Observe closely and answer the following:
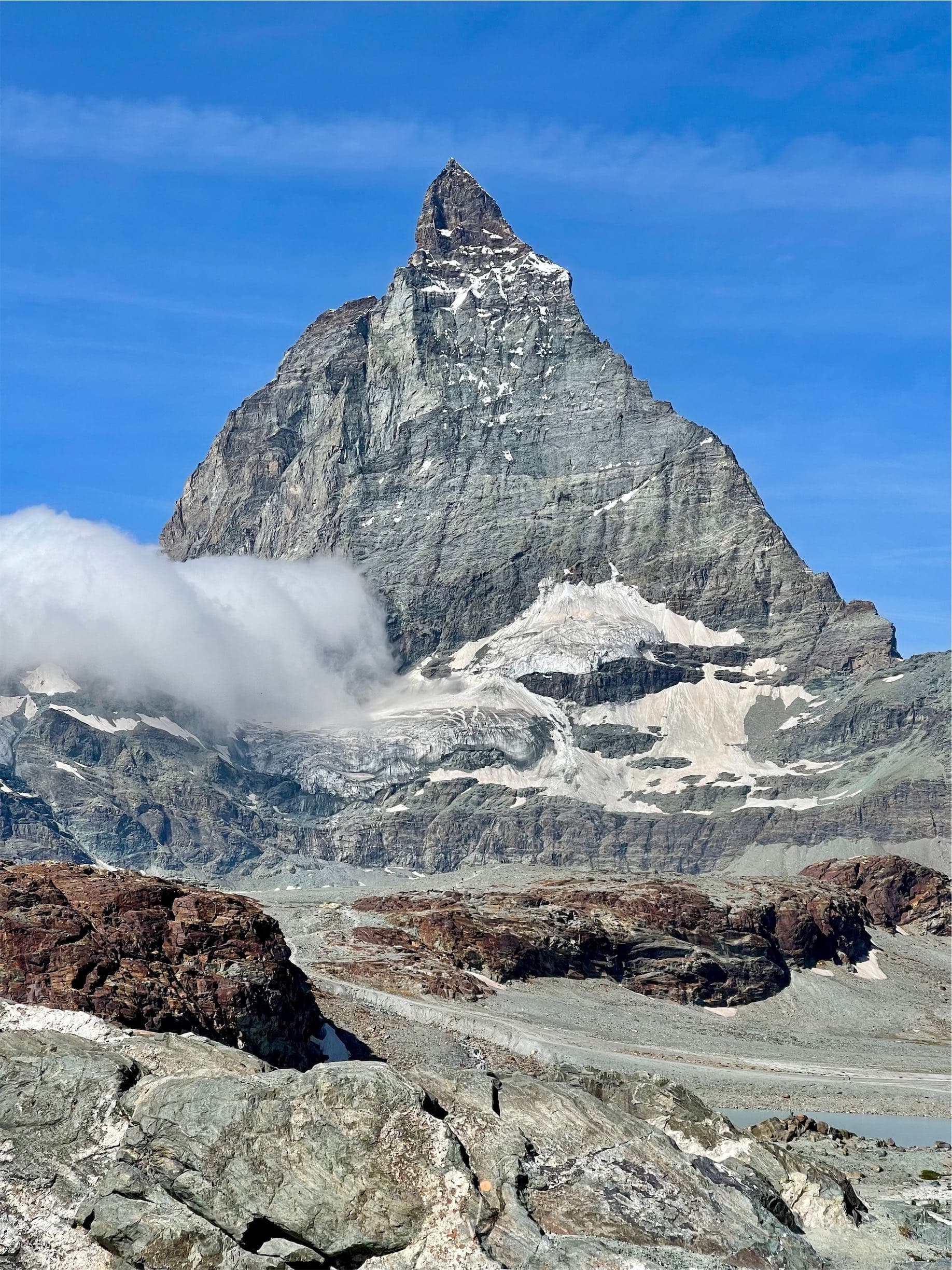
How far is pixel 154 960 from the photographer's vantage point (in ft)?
253

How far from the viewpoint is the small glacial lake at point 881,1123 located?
336 feet

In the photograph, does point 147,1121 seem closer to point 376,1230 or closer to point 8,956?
point 376,1230

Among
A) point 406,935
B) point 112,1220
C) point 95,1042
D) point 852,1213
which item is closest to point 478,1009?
point 406,935

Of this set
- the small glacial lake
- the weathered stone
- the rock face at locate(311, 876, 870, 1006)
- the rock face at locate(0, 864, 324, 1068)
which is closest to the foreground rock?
the weathered stone

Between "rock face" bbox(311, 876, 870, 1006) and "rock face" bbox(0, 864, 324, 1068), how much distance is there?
132 ft

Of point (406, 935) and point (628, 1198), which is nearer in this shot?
point (628, 1198)

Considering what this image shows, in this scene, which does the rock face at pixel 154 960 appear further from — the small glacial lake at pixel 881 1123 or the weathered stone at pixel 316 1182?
the small glacial lake at pixel 881 1123

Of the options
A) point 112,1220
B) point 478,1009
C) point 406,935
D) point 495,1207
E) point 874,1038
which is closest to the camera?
point 112,1220

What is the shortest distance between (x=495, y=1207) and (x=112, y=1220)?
1009cm

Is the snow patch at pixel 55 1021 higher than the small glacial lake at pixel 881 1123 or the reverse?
higher

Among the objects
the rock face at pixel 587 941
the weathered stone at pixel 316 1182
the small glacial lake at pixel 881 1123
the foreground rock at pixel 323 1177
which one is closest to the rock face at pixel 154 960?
the foreground rock at pixel 323 1177

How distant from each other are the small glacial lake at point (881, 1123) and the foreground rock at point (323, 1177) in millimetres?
58074

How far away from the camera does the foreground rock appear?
3678 cm

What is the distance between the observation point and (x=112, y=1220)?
119 ft
